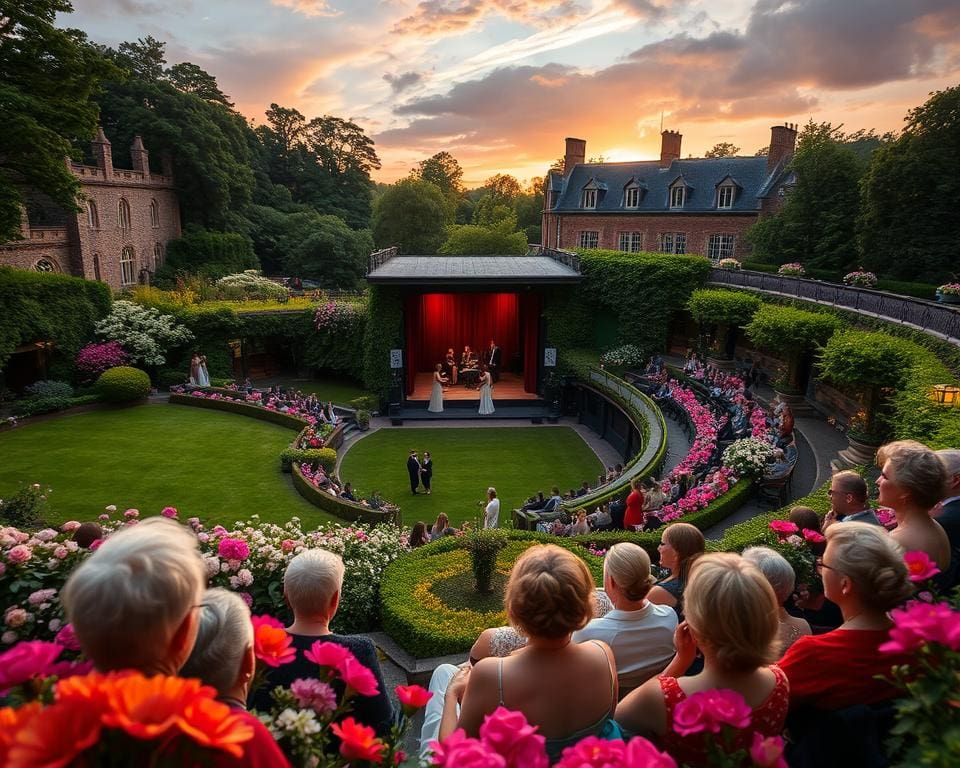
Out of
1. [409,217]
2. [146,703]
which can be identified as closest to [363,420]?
[146,703]

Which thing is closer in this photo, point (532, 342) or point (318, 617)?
point (318, 617)

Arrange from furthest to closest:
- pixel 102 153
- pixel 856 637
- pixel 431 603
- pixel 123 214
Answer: pixel 123 214 → pixel 102 153 → pixel 431 603 → pixel 856 637

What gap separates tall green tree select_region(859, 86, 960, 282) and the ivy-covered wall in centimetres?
3375

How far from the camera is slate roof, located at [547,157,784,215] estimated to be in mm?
36969

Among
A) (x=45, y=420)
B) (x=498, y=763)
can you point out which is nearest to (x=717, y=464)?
(x=498, y=763)

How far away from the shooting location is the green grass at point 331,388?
27.8 meters

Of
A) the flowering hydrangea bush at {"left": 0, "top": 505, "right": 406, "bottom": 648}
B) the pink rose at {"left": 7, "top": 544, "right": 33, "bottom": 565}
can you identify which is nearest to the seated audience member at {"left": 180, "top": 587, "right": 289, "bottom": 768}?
the flowering hydrangea bush at {"left": 0, "top": 505, "right": 406, "bottom": 648}

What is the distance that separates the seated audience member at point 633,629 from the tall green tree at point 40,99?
2321 cm

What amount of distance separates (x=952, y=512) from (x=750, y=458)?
351 inches

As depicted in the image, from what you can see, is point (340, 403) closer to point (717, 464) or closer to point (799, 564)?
point (717, 464)

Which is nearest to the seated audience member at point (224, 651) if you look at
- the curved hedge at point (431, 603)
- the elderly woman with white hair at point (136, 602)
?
the elderly woman with white hair at point (136, 602)

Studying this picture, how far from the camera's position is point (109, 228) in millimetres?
33688

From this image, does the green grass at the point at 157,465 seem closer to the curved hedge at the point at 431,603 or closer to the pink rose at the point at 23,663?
the curved hedge at the point at 431,603

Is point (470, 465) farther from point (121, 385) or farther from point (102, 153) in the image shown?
point (102, 153)
